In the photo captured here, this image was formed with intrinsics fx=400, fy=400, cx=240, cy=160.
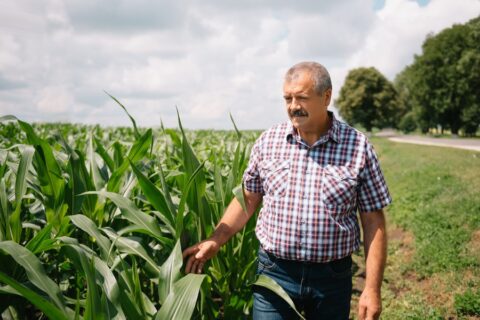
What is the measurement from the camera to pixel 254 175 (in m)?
2.19

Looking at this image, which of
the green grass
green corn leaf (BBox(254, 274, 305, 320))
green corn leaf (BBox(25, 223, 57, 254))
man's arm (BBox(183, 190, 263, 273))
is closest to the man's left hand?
green corn leaf (BBox(254, 274, 305, 320))

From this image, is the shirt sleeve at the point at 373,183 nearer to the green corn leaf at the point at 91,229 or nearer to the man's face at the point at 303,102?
the man's face at the point at 303,102

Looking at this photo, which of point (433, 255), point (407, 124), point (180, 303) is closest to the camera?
point (180, 303)

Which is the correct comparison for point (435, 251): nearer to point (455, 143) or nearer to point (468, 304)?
point (468, 304)

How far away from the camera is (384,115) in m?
47.7

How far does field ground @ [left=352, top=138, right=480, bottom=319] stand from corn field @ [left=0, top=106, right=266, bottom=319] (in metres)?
1.90

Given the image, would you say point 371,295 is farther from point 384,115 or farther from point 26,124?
point 384,115

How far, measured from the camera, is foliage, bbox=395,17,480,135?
32.5 metres

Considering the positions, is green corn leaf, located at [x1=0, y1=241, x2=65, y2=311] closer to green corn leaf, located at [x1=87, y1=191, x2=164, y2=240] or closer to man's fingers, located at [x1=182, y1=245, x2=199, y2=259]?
green corn leaf, located at [x1=87, y1=191, x2=164, y2=240]

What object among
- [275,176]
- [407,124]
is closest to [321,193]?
[275,176]

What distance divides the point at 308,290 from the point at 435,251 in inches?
140

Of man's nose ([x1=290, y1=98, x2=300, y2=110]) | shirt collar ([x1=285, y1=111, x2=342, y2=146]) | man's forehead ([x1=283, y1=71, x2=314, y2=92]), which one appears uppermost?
man's forehead ([x1=283, y1=71, x2=314, y2=92])

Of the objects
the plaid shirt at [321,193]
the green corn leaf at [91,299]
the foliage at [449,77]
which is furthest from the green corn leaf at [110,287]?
the foliage at [449,77]

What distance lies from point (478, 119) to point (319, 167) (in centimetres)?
4089
